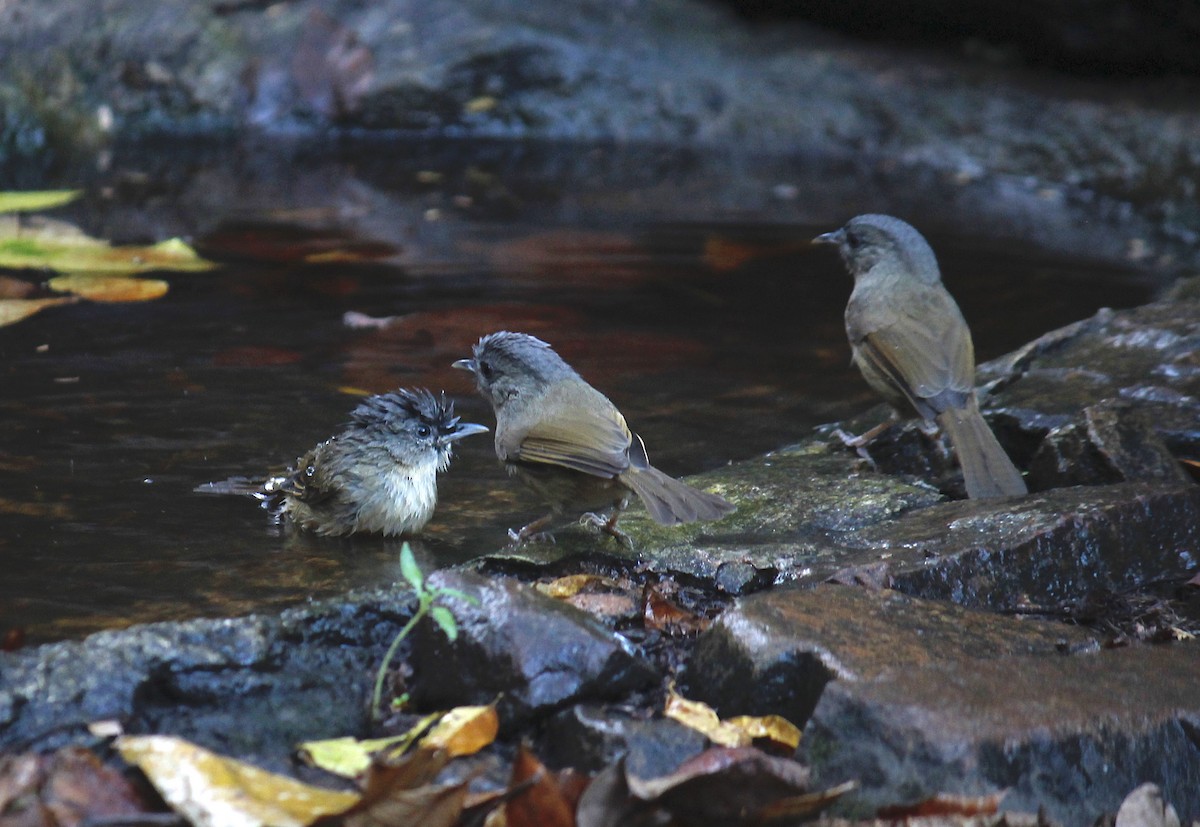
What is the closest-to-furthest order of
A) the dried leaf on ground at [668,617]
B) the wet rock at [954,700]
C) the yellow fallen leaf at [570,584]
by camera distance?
the wet rock at [954,700]
the dried leaf on ground at [668,617]
the yellow fallen leaf at [570,584]

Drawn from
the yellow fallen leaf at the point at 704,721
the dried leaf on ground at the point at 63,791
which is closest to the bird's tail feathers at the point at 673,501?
the yellow fallen leaf at the point at 704,721

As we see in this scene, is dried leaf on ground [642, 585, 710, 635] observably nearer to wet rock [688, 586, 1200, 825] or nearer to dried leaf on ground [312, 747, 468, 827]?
wet rock [688, 586, 1200, 825]

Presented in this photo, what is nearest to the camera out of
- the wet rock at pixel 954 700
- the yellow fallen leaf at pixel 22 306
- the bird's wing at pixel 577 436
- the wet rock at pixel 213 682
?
the wet rock at pixel 954 700

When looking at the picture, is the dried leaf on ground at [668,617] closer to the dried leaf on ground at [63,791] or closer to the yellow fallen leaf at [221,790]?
the yellow fallen leaf at [221,790]

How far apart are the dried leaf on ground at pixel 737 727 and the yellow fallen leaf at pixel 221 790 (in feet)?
2.68

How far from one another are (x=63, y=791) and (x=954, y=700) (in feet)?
5.90

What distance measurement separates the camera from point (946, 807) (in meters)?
2.73

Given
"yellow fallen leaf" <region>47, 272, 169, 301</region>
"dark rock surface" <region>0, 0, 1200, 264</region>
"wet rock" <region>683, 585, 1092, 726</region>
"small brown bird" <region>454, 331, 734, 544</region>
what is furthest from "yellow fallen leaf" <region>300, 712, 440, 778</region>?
"dark rock surface" <region>0, 0, 1200, 264</region>

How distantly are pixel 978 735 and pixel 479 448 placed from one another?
3.16m

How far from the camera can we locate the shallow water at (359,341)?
4297mm

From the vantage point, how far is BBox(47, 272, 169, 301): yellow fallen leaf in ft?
24.6

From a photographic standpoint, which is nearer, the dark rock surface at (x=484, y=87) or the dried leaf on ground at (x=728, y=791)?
the dried leaf on ground at (x=728, y=791)

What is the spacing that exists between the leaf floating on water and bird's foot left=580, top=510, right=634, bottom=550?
173 inches

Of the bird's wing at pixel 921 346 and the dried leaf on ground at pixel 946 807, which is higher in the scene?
the bird's wing at pixel 921 346
